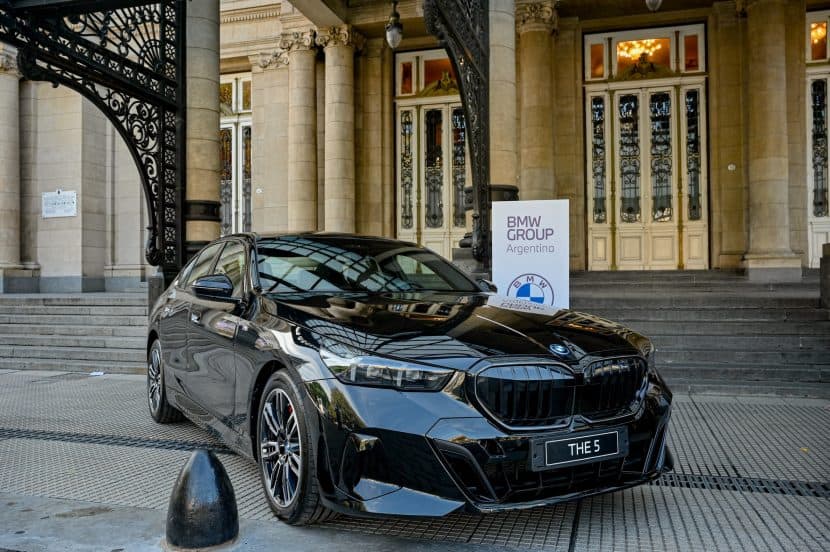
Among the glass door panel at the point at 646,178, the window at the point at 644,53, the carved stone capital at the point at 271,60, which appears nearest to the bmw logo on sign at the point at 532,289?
the glass door panel at the point at 646,178

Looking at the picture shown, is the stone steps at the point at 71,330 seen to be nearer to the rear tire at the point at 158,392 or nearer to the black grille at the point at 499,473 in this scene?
the rear tire at the point at 158,392

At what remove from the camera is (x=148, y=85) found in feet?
32.2

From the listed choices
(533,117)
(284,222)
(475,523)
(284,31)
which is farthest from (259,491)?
(284,31)

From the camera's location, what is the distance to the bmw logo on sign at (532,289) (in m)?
7.67

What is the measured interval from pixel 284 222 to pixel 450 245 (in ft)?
13.7

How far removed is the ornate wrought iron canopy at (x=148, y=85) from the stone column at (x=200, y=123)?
0.38ft

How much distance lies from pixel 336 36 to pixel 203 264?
1136cm

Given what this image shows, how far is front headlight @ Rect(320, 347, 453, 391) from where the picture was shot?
3123 millimetres

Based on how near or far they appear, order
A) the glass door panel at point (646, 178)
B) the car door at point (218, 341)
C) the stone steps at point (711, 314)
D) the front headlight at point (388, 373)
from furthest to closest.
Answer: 1. the glass door panel at point (646, 178)
2. the stone steps at point (711, 314)
3. the car door at point (218, 341)
4. the front headlight at point (388, 373)

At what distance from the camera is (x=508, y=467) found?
304 cm

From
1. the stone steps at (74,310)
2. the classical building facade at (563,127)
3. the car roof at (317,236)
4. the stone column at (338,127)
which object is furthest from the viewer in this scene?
the stone column at (338,127)

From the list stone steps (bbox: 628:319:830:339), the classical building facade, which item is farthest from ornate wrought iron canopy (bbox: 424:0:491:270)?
stone steps (bbox: 628:319:830:339)

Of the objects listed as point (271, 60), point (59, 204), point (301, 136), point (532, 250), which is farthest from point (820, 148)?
point (59, 204)

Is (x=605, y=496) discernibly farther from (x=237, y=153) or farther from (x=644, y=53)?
(x=237, y=153)
